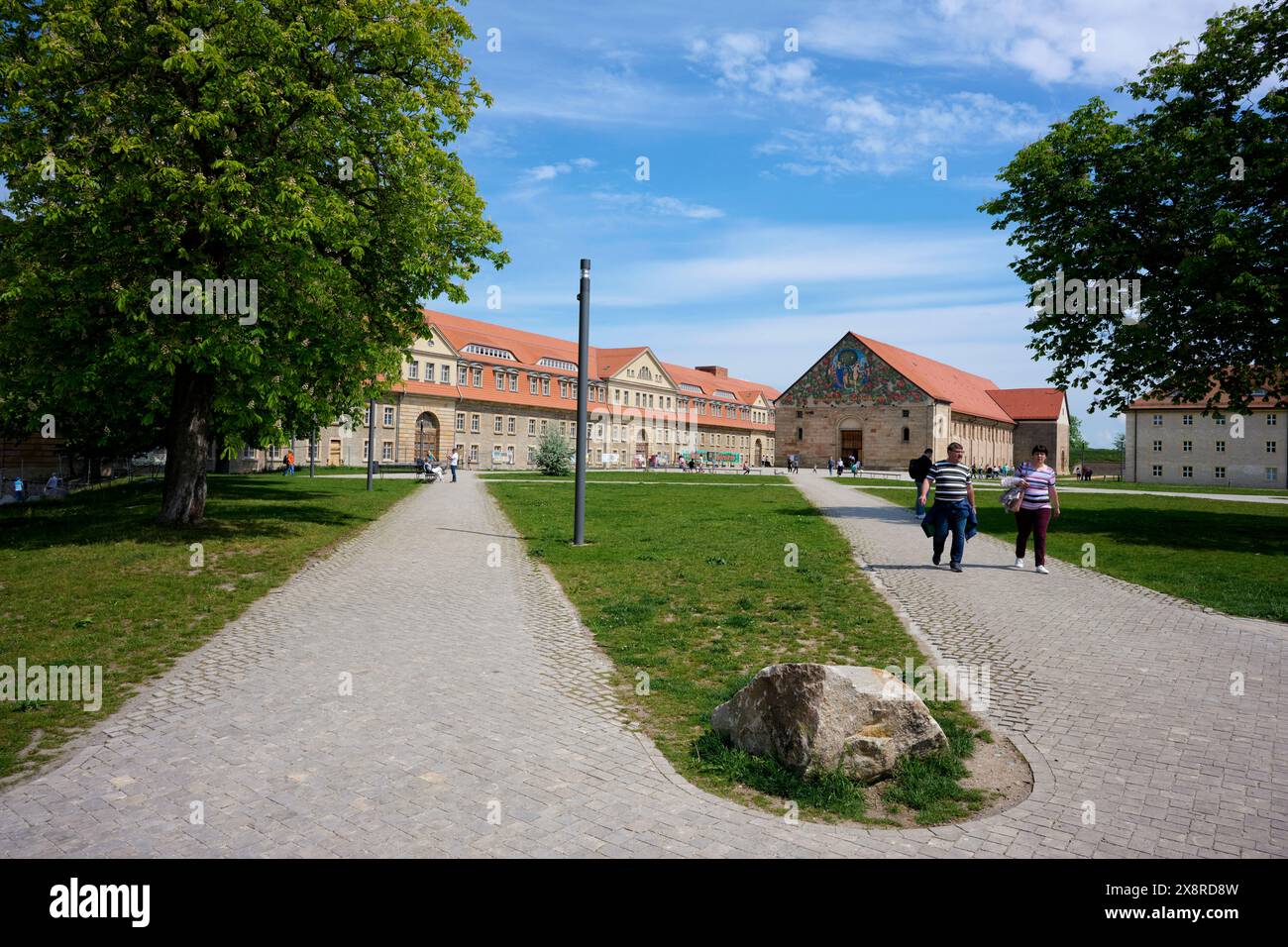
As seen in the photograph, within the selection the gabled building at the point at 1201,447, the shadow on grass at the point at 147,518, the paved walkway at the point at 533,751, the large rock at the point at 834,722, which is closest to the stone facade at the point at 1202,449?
the gabled building at the point at 1201,447

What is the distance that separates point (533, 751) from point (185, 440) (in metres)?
14.2

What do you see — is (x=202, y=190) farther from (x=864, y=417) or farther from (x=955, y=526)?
(x=864, y=417)

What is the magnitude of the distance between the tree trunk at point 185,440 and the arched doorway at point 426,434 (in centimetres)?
4464

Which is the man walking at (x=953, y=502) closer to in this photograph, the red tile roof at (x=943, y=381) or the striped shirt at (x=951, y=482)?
the striped shirt at (x=951, y=482)

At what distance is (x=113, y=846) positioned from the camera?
378cm

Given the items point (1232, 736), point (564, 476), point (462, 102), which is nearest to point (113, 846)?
point (1232, 736)

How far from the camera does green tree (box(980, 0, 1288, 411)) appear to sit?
55.5ft

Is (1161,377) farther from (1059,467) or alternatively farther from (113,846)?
(1059,467)

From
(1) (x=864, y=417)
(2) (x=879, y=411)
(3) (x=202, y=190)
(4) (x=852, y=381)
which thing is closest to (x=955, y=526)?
(3) (x=202, y=190)

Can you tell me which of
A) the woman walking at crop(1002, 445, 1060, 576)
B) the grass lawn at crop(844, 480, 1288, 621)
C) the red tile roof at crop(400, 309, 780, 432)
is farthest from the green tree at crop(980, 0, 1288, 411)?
the red tile roof at crop(400, 309, 780, 432)

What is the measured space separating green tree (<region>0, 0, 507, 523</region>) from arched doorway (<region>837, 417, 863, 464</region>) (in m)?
64.6

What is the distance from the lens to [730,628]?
8.38m
